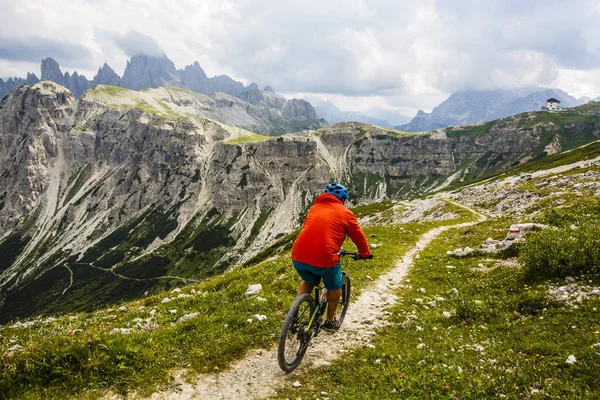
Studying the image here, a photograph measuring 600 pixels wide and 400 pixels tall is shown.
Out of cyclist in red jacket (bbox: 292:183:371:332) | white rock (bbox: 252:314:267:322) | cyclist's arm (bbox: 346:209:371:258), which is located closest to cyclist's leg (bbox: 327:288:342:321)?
cyclist in red jacket (bbox: 292:183:371:332)

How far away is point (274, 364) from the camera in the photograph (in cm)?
898

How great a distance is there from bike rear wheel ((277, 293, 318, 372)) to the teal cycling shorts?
528 millimetres

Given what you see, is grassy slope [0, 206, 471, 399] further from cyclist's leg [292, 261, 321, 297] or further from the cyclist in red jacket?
the cyclist in red jacket

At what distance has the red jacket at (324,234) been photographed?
28.1 ft

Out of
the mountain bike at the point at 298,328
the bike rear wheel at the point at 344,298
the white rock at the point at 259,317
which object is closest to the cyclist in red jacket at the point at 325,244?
the mountain bike at the point at 298,328

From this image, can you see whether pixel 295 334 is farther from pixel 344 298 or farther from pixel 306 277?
pixel 344 298

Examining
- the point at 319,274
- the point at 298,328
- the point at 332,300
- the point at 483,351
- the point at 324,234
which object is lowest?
the point at 483,351

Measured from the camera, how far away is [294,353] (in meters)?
8.77

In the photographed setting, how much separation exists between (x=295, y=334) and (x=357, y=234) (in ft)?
11.3

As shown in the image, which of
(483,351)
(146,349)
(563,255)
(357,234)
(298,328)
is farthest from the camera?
(563,255)

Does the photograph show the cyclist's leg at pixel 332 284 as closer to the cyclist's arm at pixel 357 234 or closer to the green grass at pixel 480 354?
the cyclist's arm at pixel 357 234

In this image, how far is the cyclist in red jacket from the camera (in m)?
8.60

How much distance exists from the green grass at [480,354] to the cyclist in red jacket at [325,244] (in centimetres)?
217

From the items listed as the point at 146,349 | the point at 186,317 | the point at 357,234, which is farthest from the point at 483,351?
the point at 186,317
